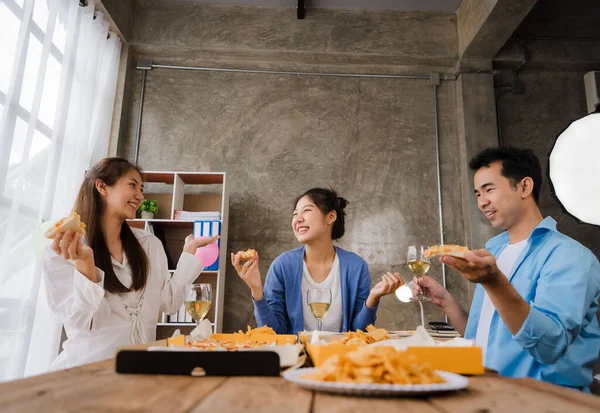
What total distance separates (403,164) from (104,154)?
297 centimetres

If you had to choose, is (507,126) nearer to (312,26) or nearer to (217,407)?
(312,26)

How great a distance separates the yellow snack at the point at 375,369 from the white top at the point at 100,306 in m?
1.25

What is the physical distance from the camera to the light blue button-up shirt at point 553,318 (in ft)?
4.13

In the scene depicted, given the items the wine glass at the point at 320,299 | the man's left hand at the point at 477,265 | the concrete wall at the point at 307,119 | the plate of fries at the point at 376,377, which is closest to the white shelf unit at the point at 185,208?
the concrete wall at the point at 307,119

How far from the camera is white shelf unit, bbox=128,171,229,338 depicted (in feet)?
12.8

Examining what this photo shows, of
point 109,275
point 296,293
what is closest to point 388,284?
point 296,293

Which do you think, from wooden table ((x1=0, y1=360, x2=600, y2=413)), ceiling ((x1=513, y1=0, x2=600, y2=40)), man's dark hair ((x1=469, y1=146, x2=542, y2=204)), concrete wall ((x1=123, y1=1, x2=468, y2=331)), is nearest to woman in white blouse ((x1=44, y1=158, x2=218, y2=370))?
wooden table ((x1=0, y1=360, x2=600, y2=413))

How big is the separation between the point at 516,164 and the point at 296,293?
1.15 metres

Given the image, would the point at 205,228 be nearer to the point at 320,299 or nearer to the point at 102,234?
the point at 102,234

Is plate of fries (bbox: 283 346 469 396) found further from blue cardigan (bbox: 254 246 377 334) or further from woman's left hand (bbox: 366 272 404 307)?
blue cardigan (bbox: 254 246 377 334)

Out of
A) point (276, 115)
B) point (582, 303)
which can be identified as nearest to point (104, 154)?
point (276, 115)

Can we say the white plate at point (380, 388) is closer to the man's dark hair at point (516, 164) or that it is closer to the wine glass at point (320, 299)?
the wine glass at point (320, 299)

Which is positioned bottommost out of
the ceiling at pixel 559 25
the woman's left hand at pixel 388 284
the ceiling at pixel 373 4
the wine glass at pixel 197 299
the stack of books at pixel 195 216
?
the wine glass at pixel 197 299

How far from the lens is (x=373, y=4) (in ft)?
15.5
